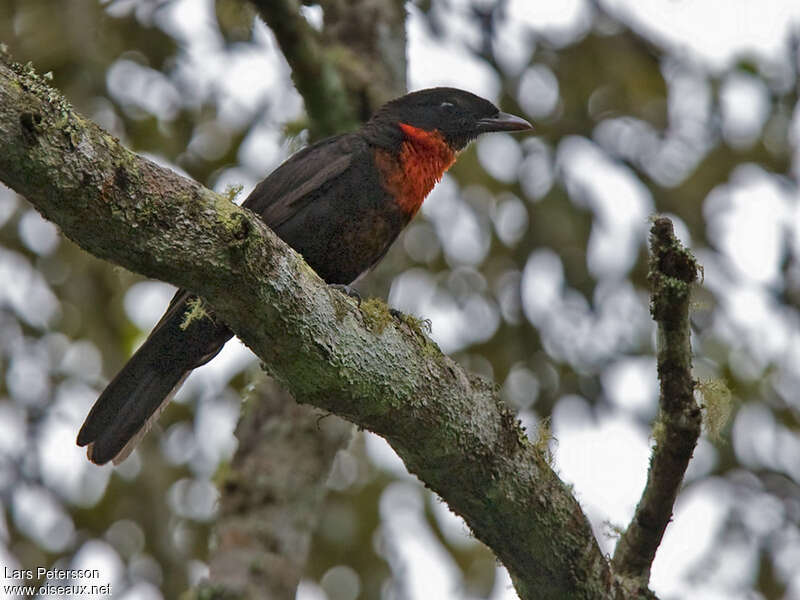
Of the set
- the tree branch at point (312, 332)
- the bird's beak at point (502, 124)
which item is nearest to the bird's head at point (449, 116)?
the bird's beak at point (502, 124)

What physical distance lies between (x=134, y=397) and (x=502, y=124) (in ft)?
7.51

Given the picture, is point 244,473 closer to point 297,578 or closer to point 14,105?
point 297,578

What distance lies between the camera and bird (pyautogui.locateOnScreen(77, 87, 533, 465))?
4176 millimetres

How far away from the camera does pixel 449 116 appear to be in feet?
17.0

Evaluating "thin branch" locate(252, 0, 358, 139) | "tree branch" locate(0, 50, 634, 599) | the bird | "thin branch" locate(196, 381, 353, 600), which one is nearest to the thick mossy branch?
"tree branch" locate(0, 50, 634, 599)

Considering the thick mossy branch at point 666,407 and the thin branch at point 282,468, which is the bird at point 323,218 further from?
the thick mossy branch at point 666,407

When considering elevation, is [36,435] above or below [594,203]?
below

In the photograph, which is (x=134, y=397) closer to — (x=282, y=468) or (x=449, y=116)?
(x=282, y=468)

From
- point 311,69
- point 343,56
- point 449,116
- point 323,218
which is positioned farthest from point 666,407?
point 343,56

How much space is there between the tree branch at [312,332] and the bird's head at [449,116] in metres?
1.95

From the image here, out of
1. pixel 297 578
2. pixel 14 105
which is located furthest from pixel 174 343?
pixel 14 105

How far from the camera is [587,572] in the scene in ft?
10.7

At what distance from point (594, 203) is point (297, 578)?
110 inches

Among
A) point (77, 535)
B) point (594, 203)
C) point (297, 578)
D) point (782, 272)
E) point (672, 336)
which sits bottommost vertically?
point (77, 535)
